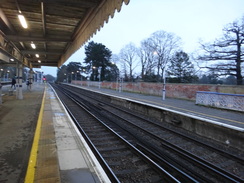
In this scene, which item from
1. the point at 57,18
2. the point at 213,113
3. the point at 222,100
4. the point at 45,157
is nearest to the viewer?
the point at 45,157

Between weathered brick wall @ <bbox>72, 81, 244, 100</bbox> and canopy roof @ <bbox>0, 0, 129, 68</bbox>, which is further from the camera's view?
weathered brick wall @ <bbox>72, 81, 244, 100</bbox>

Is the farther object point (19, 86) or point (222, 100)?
point (19, 86)

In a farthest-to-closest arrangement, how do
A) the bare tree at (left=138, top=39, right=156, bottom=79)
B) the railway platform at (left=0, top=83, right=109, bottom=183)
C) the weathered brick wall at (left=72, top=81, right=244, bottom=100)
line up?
the bare tree at (left=138, top=39, right=156, bottom=79) < the weathered brick wall at (left=72, top=81, right=244, bottom=100) < the railway platform at (left=0, top=83, right=109, bottom=183)

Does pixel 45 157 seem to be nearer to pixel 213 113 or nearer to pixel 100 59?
pixel 213 113

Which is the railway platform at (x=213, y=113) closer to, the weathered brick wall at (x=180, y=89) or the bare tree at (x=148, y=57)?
the weathered brick wall at (x=180, y=89)

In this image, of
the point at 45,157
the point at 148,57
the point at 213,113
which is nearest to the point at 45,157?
the point at 45,157

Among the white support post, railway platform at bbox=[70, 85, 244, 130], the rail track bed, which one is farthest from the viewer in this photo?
the white support post

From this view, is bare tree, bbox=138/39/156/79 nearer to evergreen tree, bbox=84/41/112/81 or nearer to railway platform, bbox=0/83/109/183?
evergreen tree, bbox=84/41/112/81

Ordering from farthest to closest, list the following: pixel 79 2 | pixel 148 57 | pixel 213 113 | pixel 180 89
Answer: pixel 148 57 → pixel 180 89 → pixel 213 113 → pixel 79 2

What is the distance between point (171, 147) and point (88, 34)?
559cm

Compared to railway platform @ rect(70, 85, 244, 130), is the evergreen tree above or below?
above

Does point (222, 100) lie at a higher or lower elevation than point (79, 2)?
lower

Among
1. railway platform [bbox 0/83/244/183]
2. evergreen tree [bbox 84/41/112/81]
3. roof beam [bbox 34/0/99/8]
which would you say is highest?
evergreen tree [bbox 84/41/112/81]

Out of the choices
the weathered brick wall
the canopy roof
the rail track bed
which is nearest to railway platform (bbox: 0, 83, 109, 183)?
the rail track bed
